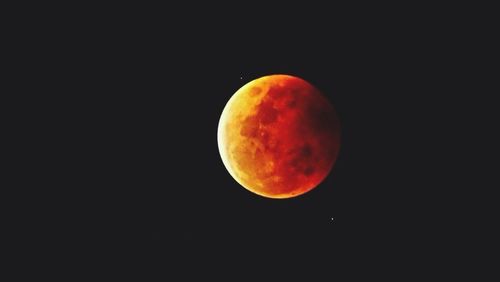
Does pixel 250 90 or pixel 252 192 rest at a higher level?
pixel 250 90

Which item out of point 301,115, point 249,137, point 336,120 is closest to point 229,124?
point 249,137

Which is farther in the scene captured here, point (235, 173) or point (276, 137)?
point (235, 173)

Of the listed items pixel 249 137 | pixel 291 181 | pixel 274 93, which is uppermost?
pixel 274 93

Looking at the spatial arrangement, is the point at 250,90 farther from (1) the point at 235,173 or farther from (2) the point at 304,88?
(1) the point at 235,173

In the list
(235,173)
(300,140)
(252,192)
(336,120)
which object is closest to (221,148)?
(235,173)

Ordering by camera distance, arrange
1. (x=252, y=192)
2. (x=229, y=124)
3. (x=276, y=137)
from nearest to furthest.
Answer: (x=276, y=137) < (x=229, y=124) < (x=252, y=192)

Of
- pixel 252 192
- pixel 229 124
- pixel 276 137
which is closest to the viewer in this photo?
pixel 276 137
